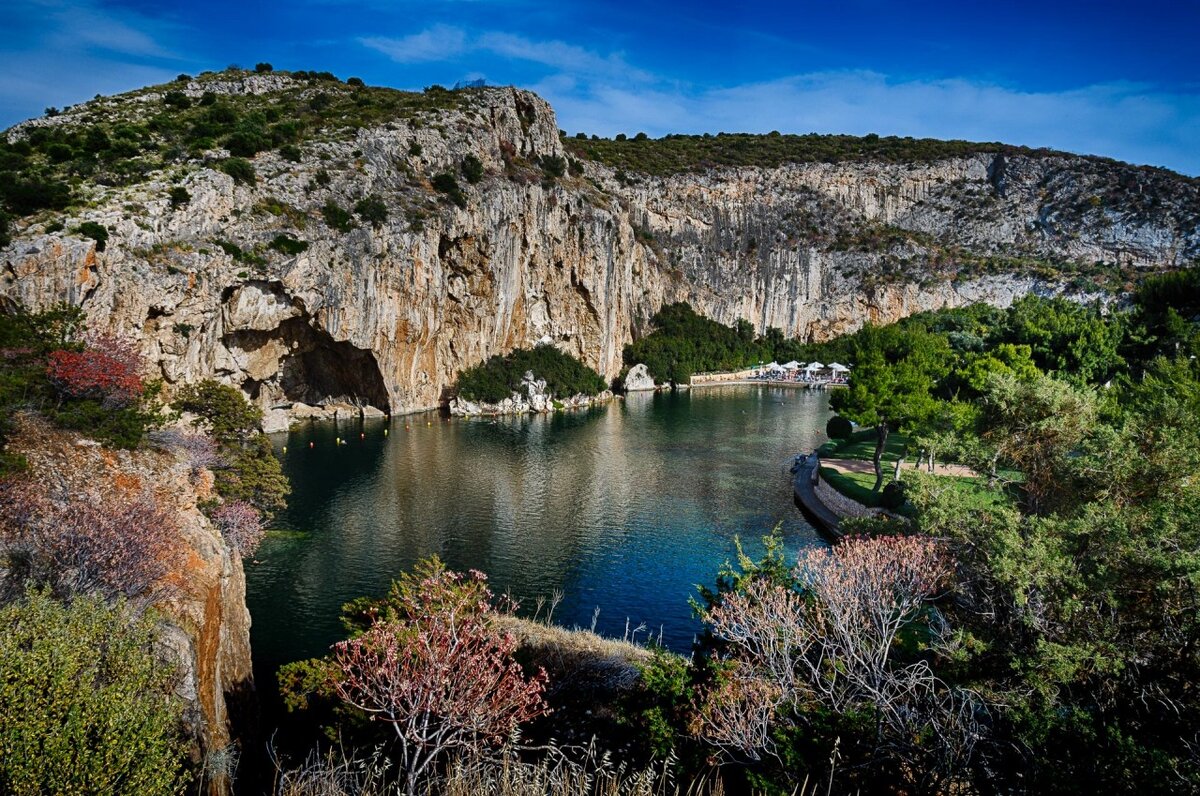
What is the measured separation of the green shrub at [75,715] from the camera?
7.23 meters

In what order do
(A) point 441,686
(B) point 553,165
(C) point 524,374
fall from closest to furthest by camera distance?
1. (A) point 441,686
2. (C) point 524,374
3. (B) point 553,165

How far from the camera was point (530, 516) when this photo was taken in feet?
116

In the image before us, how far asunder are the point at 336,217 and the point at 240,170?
8253mm

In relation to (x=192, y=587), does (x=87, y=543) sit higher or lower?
higher

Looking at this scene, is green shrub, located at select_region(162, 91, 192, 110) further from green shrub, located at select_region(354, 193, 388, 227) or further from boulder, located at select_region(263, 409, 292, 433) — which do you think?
boulder, located at select_region(263, 409, 292, 433)

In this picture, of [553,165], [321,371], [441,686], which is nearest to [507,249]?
[553,165]

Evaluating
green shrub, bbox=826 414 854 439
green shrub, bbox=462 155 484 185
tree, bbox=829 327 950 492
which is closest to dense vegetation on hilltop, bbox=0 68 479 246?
green shrub, bbox=462 155 484 185

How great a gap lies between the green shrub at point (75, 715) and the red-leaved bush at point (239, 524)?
1559 cm

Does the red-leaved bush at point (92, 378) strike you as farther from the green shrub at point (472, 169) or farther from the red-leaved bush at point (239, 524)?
the green shrub at point (472, 169)

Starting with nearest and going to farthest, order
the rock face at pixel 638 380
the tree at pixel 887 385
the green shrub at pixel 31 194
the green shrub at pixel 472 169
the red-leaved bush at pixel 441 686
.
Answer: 1. the red-leaved bush at pixel 441 686
2. the tree at pixel 887 385
3. the green shrub at pixel 31 194
4. the green shrub at pixel 472 169
5. the rock face at pixel 638 380

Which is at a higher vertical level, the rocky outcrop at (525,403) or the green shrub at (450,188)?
the green shrub at (450,188)

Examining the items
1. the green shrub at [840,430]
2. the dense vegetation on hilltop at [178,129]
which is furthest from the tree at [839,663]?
the dense vegetation on hilltop at [178,129]

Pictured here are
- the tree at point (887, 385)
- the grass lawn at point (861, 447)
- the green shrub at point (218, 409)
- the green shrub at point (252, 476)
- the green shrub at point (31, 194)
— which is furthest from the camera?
the grass lawn at point (861, 447)

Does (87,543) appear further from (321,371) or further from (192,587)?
(321,371)
